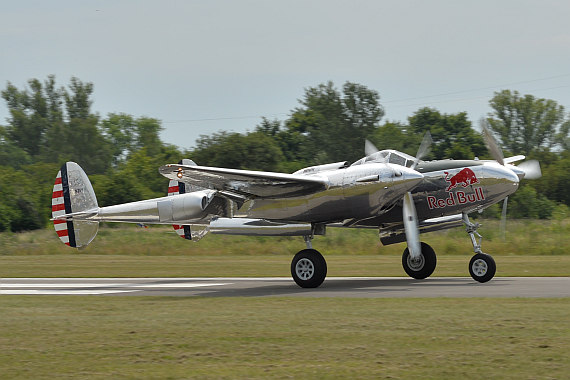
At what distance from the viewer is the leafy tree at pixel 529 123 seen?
310 feet

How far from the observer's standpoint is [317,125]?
8594cm

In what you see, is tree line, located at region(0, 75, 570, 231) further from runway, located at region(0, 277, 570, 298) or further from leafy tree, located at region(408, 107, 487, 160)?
runway, located at region(0, 277, 570, 298)

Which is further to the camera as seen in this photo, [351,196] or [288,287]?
[288,287]

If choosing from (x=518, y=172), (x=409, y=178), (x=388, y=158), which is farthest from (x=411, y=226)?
(x=518, y=172)

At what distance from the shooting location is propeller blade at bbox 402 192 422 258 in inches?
713

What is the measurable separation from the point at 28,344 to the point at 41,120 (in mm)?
109435

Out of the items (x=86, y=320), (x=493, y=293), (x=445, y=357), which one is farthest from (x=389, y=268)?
(x=445, y=357)

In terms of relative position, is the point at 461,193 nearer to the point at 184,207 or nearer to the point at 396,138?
the point at 184,207

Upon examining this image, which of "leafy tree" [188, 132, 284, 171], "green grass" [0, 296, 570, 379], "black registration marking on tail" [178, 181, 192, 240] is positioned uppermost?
"leafy tree" [188, 132, 284, 171]

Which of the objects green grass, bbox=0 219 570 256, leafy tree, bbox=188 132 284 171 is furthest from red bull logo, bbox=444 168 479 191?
leafy tree, bbox=188 132 284 171

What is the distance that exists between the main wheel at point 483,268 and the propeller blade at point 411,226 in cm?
152

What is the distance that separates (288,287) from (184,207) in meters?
3.80

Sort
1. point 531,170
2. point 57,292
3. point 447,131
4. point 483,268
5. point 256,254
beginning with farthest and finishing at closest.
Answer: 1. point 447,131
2. point 256,254
3. point 531,170
4. point 57,292
5. point 483,268

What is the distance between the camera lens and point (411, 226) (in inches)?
728
